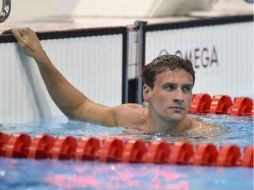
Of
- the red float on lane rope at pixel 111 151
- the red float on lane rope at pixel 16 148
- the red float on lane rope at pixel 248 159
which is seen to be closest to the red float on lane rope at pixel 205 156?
the red float on lane rope at pixel 248 159

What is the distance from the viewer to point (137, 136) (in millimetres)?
5332

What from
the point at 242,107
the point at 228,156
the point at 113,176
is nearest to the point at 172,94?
the point at 228,156

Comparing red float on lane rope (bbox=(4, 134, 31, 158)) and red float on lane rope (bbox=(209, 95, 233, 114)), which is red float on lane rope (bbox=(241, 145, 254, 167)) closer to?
red float on lane rope (bbox=(4, 134, 31, 158))

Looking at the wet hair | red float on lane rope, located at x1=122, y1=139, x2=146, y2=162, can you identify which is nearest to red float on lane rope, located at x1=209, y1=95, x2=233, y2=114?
the wet hair

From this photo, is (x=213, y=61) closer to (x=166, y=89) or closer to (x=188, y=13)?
(x=188, y=13)

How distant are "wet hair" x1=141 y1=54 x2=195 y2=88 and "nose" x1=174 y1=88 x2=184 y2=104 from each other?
17 cm

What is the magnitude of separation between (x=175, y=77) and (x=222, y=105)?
1.31 metres

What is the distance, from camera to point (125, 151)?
462cm

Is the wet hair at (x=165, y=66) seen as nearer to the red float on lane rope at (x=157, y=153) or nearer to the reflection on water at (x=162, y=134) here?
the reflection on water at (x=162, y=134)

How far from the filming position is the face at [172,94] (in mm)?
4992

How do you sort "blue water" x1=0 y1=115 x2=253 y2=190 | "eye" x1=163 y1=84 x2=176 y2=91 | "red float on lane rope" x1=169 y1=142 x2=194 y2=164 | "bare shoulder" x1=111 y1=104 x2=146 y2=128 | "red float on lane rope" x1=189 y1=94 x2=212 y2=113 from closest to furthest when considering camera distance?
"blue water" x1=0 y1=115 x2=253 y2=190
"red float on lane rope" x1=169 y1=142 x2=194 y2=164
"eye" x1=163 y1=84 x2=176 y2=91
"bare shoulder" x1=111 y1=104 x2=146 y2=128
"red float on lane rope" x1=189 y1=94 x2=212 y2=113

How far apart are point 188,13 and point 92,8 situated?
2.67 feet

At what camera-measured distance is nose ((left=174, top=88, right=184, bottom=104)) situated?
195 inches

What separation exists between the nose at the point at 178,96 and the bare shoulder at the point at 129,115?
522 mm
